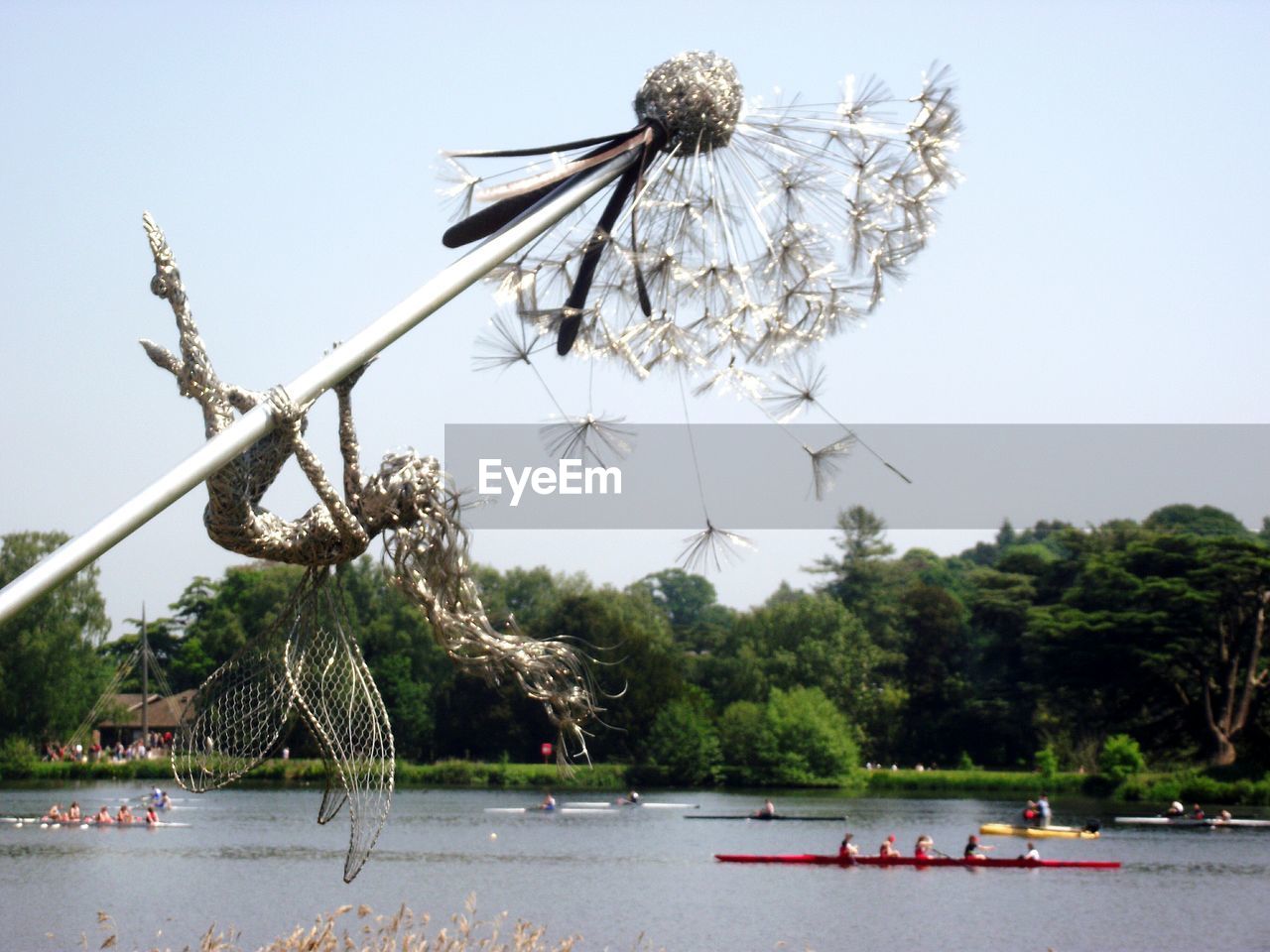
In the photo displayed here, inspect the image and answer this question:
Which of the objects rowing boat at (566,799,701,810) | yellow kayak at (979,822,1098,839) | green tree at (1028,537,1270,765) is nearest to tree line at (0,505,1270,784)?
green tree at (1028,537,1270,765)

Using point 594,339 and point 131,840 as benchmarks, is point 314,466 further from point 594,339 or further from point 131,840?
point 131,840

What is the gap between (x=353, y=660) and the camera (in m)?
7.26

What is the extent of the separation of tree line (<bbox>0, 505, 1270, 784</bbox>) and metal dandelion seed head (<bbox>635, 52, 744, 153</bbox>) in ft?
151

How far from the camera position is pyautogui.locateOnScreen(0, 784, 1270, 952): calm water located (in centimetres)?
2761

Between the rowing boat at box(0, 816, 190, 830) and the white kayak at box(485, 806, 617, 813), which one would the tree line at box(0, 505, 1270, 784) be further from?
the rowing boat at box(0, 816, 190, 830)

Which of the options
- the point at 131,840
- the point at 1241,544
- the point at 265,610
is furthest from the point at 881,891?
the point at 265,610

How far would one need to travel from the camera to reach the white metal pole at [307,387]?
18.4 ft

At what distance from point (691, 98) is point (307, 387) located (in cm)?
235

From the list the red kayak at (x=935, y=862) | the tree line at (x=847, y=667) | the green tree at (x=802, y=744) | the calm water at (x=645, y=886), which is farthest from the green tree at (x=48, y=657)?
the red kayak at (x=935, y=862)

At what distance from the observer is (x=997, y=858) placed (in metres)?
37.9

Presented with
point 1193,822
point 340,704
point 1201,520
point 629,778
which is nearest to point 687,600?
point 1201,520

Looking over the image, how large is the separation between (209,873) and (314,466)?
103 feet

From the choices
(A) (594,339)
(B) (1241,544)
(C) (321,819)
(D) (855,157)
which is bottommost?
(C) (321,819)

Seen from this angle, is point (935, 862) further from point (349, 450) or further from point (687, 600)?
point (687, 600)
